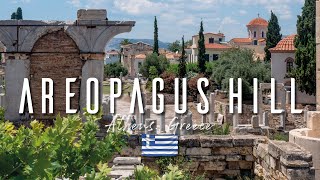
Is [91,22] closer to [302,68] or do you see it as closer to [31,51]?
[31,51]

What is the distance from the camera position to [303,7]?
3684 cm

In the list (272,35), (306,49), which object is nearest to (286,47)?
(306,49)

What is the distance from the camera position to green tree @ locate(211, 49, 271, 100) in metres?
40.1

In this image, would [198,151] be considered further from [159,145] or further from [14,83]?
[14,83]

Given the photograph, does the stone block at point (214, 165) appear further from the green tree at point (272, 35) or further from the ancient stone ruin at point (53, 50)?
the green tree at point (272, 35)

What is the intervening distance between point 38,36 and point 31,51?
38 cm

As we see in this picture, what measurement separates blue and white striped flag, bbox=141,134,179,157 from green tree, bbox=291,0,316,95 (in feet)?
87.5

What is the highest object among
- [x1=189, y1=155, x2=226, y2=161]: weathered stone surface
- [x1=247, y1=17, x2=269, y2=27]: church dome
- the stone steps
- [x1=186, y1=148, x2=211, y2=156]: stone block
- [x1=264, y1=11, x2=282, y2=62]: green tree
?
[x1=247, y1=17, x2=269, y2=27]: church dome

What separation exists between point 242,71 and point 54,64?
3119 cm

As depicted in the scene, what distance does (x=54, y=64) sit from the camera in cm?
1184

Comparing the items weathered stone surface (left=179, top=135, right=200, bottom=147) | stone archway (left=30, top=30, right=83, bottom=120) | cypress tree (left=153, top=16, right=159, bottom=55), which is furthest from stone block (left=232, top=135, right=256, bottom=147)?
cypress tree (left=153, top=16, right=159, bottom=55)

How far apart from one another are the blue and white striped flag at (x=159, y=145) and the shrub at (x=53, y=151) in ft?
17.4

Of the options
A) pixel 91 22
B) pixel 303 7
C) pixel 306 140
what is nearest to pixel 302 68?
pixel 303 7

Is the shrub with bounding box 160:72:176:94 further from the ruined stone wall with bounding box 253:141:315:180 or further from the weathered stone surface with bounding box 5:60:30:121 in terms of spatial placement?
the ruined stone wall with bounding box 253:141:315:180
